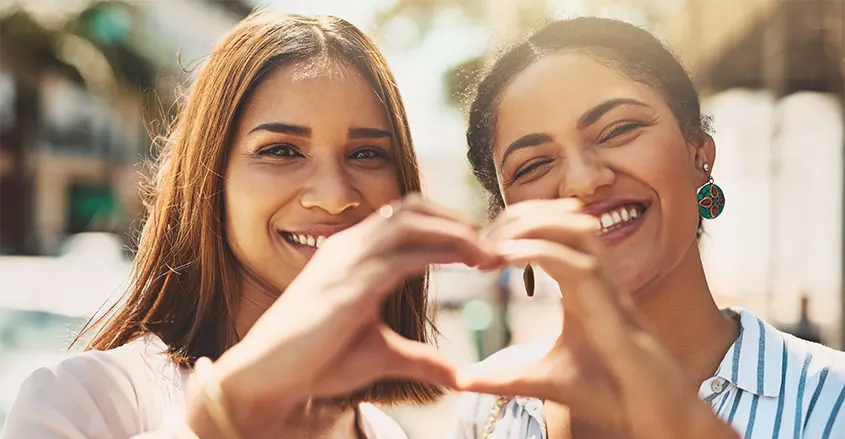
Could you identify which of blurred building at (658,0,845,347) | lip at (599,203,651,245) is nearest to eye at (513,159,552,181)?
lip at (599,203,651,245)

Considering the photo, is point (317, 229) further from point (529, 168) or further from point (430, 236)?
point (430, 236)

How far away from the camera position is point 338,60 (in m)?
2.22

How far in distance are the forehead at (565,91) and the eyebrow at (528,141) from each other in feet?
0.04

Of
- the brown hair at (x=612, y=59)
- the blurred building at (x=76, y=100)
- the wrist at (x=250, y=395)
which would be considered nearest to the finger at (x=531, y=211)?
the wrist at (x=250, y=395)

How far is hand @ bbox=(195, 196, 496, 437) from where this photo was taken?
1.32m

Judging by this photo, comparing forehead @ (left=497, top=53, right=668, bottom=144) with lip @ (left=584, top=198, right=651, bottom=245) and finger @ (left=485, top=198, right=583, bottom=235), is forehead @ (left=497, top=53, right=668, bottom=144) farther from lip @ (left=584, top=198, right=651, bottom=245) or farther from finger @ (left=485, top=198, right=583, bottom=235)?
finger @ (left=485, top=198, right=583, bottom=235)

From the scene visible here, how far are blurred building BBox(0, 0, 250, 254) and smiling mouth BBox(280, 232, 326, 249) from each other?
12864 millimetres

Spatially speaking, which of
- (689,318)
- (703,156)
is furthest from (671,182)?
(689,318)

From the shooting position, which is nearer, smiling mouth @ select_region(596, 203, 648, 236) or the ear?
smiling mouth @ select_region(596, 203, 648, 236)

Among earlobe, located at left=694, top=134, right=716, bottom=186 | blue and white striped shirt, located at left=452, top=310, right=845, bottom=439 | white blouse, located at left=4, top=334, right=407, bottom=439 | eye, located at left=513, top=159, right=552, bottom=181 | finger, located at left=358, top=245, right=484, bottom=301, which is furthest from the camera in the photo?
earlobe, located at left=694, top=134, right=716, bottom=186

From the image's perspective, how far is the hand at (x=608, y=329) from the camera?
1.33 meters

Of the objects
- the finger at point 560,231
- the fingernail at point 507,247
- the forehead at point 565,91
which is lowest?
the fingernail at point 507,247

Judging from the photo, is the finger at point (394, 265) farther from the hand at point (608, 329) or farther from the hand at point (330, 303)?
the hand at point (608, 329)

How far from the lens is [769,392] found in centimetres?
198
